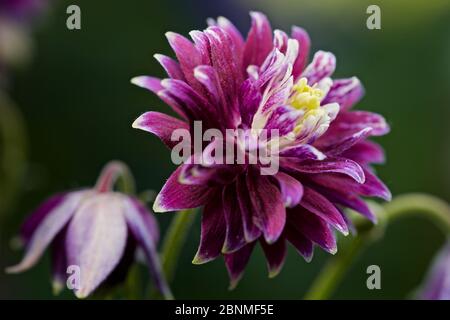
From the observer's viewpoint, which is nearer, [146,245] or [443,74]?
[146,245]

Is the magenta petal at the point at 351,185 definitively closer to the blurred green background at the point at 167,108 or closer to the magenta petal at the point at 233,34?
the magenta petal at the point at 233,34

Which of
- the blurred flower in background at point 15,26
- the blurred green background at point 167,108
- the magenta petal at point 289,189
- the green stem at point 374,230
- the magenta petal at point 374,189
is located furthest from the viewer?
the blurred green background at point 167,108

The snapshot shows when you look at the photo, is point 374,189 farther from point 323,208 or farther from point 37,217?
point 37,217

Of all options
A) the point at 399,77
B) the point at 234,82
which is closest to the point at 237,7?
the point at 399,77

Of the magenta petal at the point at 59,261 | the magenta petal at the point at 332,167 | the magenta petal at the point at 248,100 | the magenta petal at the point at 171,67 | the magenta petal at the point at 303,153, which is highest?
the magenta petal at the point at 171,67

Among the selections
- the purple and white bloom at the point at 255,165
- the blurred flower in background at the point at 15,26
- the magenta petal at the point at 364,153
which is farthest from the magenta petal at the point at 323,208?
the blurred flower in background at the point at 15,26

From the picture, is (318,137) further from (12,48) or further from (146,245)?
(12,48)

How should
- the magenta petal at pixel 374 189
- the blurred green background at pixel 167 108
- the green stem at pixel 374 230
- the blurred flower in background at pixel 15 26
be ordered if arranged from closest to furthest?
the magenta petal at pixel 374 189 < the green stem at pixel 374 230 < the blurred flower in background at pixel 15 26 < the blurred green background at pixel 167 108
